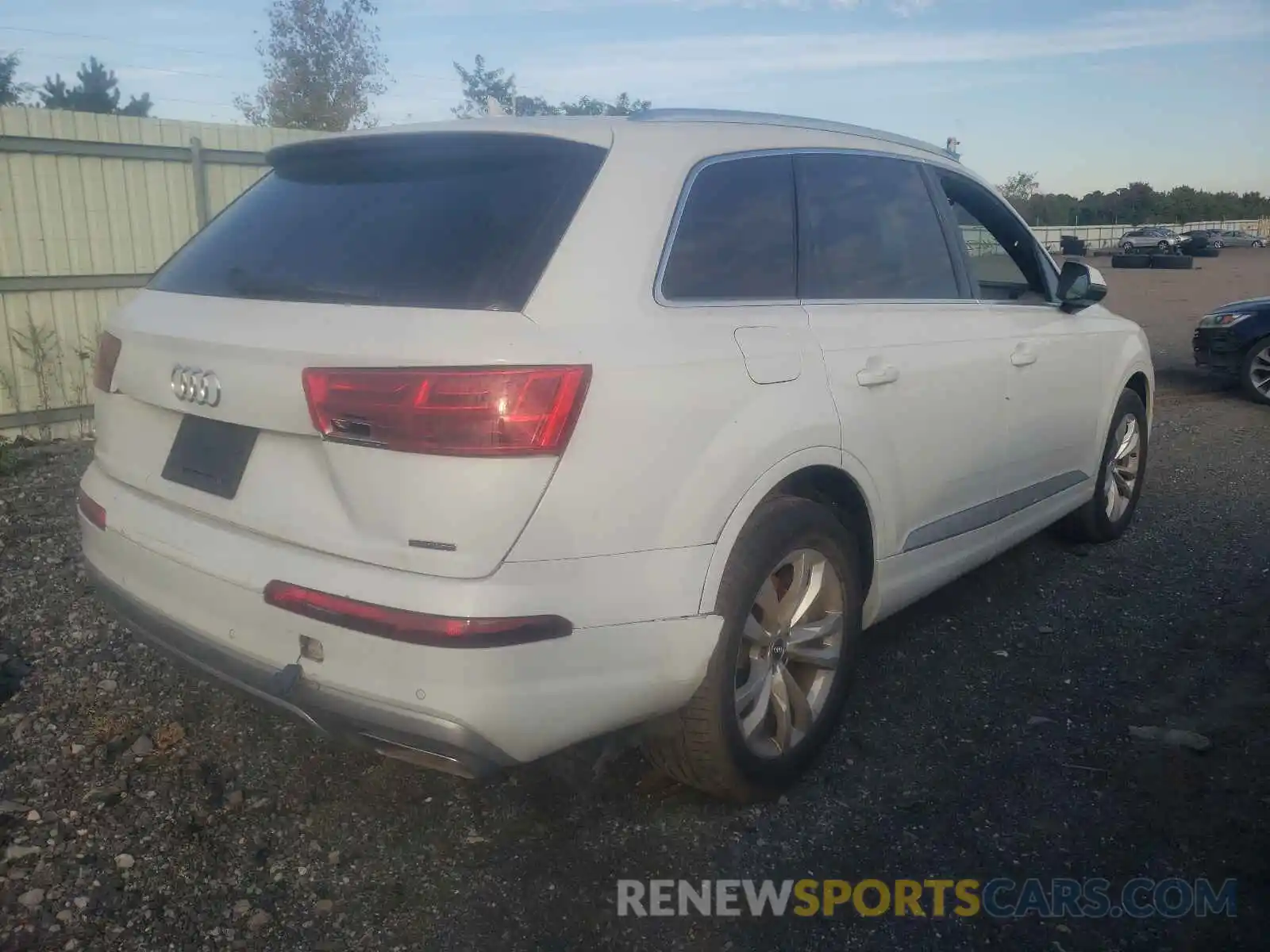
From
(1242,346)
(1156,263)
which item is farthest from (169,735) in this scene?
(1156,263)

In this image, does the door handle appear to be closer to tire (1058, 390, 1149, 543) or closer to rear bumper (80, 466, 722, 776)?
rear bumper (80, 466, 722, 776)

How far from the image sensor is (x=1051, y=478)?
4.59 metres

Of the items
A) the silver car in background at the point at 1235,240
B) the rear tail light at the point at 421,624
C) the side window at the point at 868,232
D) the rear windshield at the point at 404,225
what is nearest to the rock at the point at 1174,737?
the side window at the point at 868,232

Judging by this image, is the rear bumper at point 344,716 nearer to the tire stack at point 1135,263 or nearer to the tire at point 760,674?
the tire at point 760,674

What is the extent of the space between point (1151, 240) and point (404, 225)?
182 ft

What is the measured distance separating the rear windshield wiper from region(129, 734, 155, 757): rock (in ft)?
4.98

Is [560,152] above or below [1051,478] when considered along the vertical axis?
above

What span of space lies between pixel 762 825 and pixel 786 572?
→ 709mm

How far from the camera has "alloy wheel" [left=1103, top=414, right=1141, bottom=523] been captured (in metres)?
5.38

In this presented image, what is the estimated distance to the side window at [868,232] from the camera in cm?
330

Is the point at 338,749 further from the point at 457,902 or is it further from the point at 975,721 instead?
the point at 975,721

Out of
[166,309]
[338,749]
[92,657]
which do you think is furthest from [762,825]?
[92,657]

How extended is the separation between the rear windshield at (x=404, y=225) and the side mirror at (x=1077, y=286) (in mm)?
2765

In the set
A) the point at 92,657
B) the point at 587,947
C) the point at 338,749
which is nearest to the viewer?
the point at 587,947
